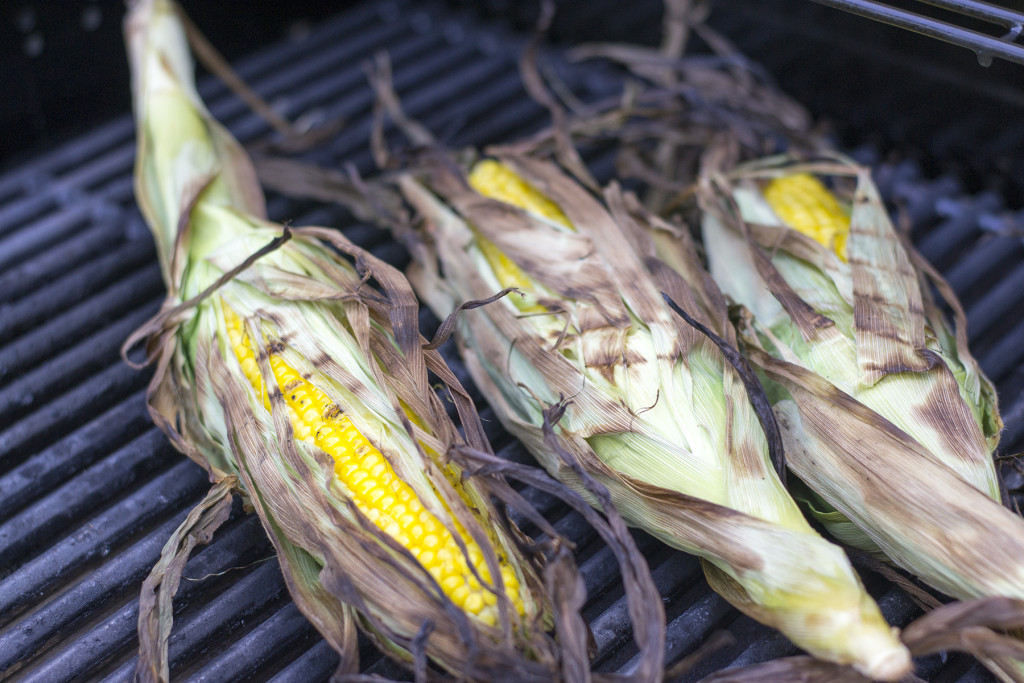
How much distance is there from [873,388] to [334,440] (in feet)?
2.48

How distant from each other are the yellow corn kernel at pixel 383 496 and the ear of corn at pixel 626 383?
19 cm

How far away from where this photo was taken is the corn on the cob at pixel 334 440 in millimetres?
1025

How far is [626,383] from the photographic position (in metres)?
1.22

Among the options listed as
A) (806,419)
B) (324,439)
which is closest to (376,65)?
(324,439)

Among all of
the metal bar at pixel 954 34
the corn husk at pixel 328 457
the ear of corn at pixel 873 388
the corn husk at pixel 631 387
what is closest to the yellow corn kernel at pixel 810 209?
the ear of corn at pixel 873 388

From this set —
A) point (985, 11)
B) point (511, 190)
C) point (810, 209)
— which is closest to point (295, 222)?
point (511, 190)

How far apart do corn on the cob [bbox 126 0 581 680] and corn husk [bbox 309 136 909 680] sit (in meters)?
0.15

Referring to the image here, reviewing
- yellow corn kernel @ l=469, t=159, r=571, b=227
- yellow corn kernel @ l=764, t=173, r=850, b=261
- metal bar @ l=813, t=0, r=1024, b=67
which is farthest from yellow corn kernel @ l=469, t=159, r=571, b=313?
metal bar @ l=813, t=0, r=1024, b=67

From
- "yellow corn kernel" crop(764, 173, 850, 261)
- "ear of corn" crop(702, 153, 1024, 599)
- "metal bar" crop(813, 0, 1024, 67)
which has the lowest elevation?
"ear of corn" crop(702, 153, 1024, 599)

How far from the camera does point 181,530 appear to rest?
1.15 meters

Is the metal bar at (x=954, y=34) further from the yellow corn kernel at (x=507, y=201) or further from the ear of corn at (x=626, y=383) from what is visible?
the yellow corn kernel at (x=507, y=201)

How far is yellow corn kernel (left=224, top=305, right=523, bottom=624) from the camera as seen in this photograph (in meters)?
1.03

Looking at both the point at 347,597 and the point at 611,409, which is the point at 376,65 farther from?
the point at 347,597

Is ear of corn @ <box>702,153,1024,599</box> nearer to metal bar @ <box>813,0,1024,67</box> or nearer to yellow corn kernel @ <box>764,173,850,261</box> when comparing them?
yellow corn kernel @ <box>764,173,850,261</box>
